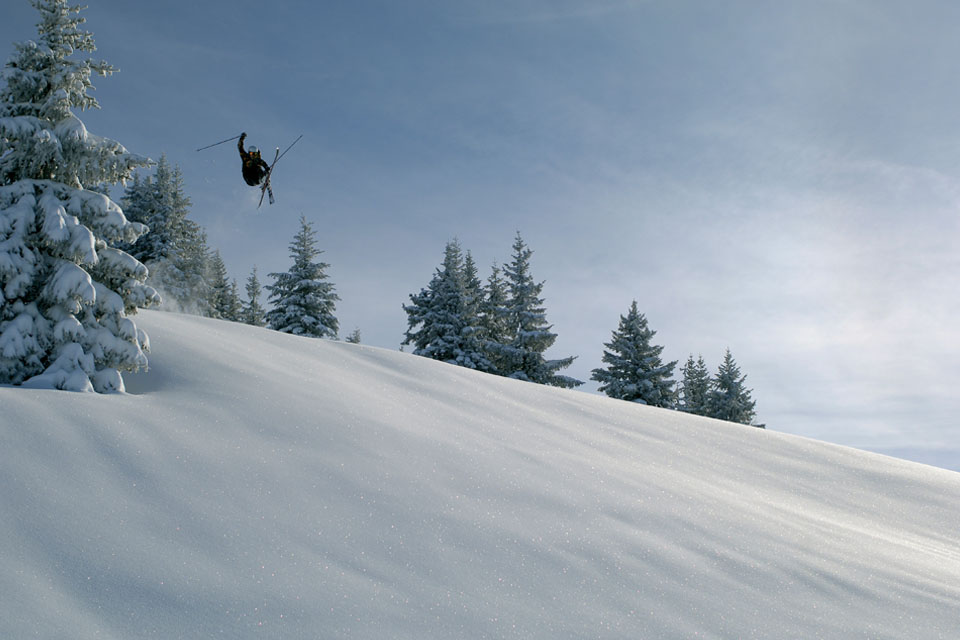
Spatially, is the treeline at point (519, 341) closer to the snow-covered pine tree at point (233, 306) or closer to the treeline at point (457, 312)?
the treeline at point (457, 312)

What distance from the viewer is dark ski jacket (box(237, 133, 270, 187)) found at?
13.8m

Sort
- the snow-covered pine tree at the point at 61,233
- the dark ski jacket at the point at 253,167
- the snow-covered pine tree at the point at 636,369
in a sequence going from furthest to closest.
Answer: the snow-covered pine tree at the point at 636,369, the dark ski jacket at the point at 253,167, the snow-covered pine tree at the point at 61,233

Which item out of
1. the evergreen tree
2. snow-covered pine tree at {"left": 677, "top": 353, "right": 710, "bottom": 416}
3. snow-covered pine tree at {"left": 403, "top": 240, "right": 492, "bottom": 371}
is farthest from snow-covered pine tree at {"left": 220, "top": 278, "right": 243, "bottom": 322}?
snow-covered pine tree at {"left": 677, "top": 353, "right": 710, "bottom": 416}

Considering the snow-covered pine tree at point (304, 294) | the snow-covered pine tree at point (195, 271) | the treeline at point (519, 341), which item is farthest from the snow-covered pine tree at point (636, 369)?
the snow-covered pine tree at point (195, 271)

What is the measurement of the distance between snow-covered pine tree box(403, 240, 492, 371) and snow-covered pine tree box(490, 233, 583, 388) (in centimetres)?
130

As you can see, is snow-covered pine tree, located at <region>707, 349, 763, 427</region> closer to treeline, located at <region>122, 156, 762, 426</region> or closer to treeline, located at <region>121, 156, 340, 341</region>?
treeline, located at <region>122, 156, 762, 426</region>

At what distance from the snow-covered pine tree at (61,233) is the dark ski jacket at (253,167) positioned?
13.6ft

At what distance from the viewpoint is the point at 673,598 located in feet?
16.2

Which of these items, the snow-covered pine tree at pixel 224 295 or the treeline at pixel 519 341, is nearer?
the treeline at pixel 519 341

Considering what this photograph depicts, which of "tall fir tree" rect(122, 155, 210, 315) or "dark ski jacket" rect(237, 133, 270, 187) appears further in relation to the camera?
"tall fir tree" rect(122, 155, 210, 315)

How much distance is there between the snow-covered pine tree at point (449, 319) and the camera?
105 feet

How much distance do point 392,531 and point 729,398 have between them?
34.4 metres

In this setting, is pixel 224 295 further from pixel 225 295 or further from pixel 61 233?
pixel 61 233

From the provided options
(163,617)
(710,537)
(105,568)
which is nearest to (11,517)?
(105,568)
